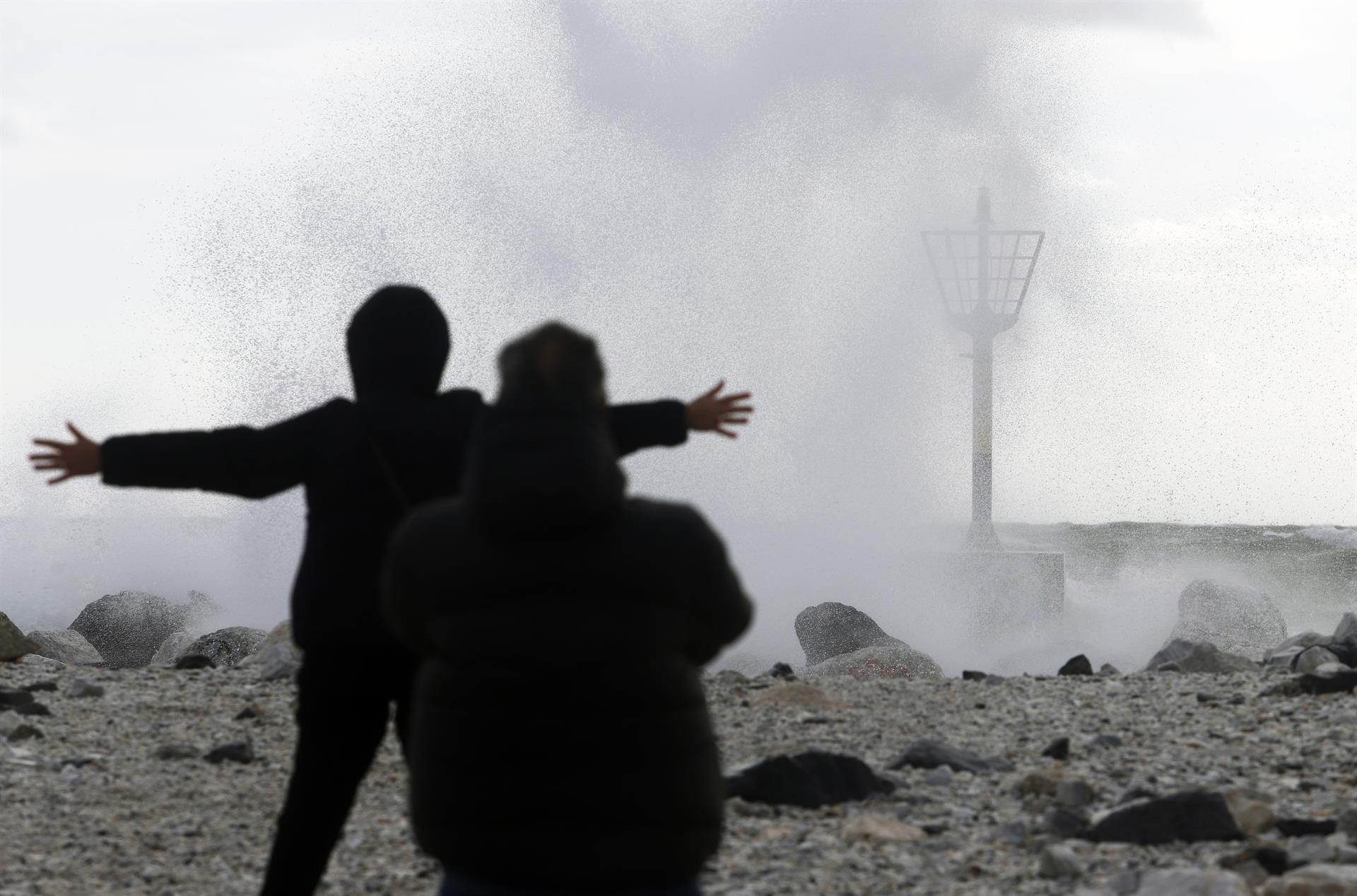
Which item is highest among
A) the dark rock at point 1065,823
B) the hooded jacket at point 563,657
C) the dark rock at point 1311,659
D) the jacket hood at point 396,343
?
the jacket hood at point 396,343

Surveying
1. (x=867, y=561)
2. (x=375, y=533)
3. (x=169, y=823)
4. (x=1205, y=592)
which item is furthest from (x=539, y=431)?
(x=867, y=561)

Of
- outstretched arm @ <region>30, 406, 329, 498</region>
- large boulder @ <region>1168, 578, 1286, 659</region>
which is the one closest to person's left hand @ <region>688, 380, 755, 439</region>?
outstretched arm @ <region>30, 406, 329, 498</region>

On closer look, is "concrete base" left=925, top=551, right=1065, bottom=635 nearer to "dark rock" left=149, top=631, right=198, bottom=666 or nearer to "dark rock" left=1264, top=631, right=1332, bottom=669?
"dark rock" left=1264, top=631, right=1332, bottom=669

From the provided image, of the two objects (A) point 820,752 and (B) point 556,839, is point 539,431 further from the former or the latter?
(A) point 820,752

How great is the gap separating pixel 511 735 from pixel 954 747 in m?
4.49

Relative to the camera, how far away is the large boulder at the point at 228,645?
12000 millimetres

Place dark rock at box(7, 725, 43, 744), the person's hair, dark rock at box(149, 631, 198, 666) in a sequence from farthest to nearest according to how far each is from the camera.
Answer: dark rock at box(149, 631, 198, 666) → dark rock at box(7, 725, 43, 744) → the person's hair

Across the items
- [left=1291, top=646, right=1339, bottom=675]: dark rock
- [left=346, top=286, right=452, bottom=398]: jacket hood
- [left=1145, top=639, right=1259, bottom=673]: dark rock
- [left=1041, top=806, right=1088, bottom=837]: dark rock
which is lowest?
[left=1041, top=806, right=1088, bottom=837]: dark rock

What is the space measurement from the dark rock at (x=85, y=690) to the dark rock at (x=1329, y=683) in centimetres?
678

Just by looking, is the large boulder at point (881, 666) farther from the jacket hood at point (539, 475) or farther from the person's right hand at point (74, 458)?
the jacket hood at point (539, 475)

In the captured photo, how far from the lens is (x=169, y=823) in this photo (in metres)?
5.55

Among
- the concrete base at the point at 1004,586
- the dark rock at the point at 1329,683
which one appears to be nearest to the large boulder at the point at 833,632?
the concrete base at the point at 1004,586

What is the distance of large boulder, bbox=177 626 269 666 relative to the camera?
472 inches

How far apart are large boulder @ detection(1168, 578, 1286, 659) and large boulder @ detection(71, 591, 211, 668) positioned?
1131cm
